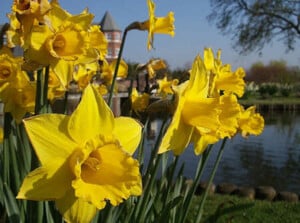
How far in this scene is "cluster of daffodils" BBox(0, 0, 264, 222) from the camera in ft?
2.55

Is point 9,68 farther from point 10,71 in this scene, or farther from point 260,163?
point 260,163

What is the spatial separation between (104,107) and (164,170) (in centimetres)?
100

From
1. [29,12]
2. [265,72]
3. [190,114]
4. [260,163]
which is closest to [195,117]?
[190,114]

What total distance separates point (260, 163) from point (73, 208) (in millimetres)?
7624

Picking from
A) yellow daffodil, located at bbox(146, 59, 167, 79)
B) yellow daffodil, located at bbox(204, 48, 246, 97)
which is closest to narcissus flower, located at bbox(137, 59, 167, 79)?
yellow daffodil, located at bbox(146, 59, 167, 79)

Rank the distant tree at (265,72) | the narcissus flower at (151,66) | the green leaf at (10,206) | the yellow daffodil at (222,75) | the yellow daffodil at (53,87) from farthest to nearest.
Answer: the distant tree at (265,72) < the narcissus flower at (151,66) < the yellow daffodil at (222,75) < the yellow daffodil at (53,87) < the green leaf at (10,206)

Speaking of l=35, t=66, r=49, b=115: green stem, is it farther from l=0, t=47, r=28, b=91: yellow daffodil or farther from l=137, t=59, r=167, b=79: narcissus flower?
l=137, t=59, r=167, b=79: narcissus flower

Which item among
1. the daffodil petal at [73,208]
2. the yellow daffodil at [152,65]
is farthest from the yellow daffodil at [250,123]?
the daffodil petal at [73,208]

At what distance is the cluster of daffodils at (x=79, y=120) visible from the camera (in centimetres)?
78

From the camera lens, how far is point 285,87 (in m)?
29.5

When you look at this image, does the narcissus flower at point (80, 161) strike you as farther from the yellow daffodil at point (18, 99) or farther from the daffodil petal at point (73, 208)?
the yellow daffodil at point (18, 99)

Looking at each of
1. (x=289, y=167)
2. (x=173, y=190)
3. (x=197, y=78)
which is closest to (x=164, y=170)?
(x=173, y=190)

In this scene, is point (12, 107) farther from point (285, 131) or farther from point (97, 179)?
point (285, 131)

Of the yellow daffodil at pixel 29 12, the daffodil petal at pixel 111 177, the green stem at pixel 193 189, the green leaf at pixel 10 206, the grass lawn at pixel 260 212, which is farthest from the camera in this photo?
the grass lawn at pixel 260 212
